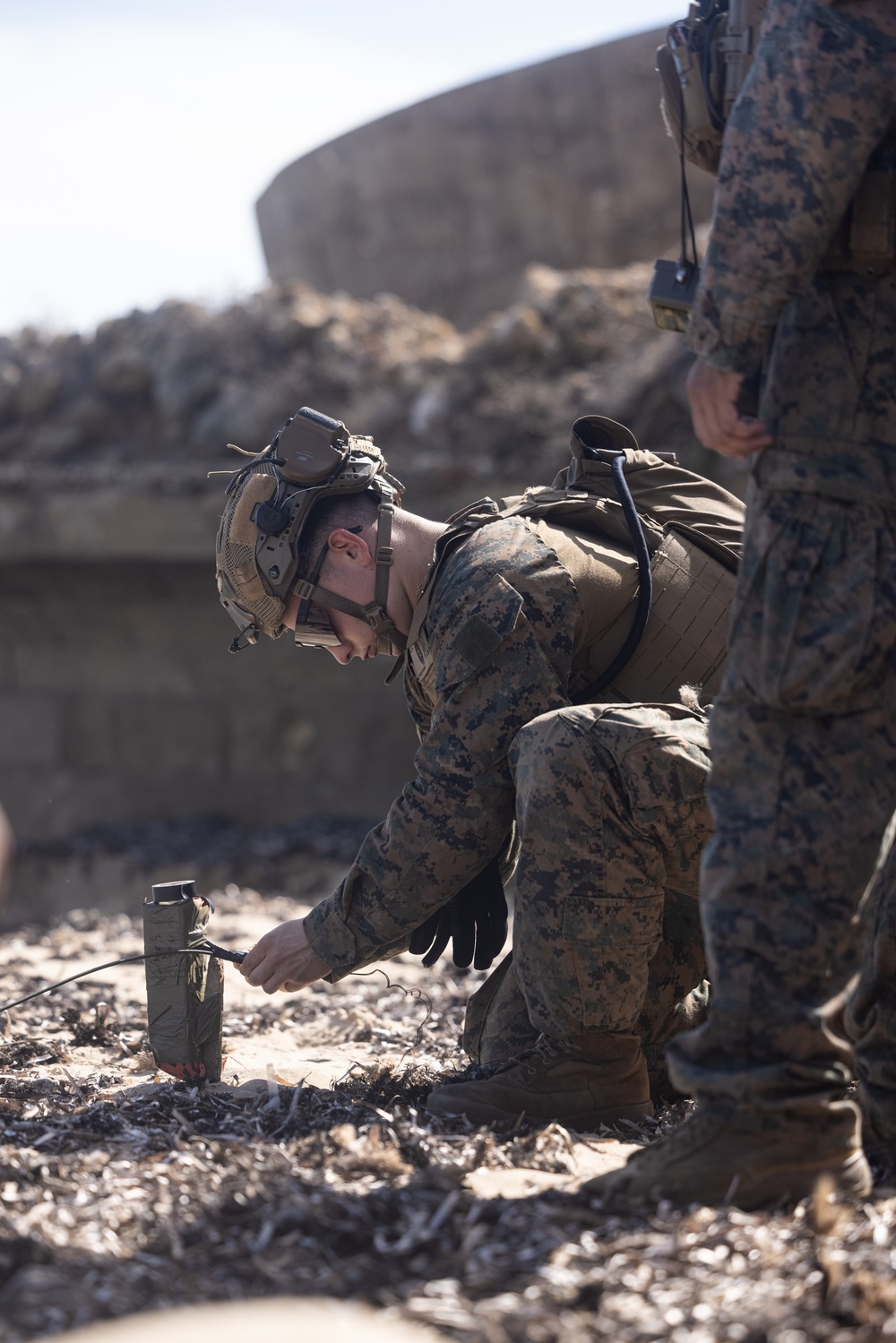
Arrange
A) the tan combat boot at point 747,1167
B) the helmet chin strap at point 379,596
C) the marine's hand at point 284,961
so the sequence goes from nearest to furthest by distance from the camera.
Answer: the tan combat boot at point 747,1167, the marine's hand at point 284,961, the helmet chin strap at point 379,596

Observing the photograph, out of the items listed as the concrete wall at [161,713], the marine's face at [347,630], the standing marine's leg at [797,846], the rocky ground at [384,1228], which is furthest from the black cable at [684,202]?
the concrete wall at [161,713]

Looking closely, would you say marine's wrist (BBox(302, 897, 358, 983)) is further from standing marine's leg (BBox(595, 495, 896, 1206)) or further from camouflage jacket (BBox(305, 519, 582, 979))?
standing marine's leg (BBox(595, 495, 896, 1206))

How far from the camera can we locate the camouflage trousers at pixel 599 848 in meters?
2.66

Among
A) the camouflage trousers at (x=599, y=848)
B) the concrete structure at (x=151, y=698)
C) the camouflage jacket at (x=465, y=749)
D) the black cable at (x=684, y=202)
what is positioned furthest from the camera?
the concrete structure at (x=151, y=698)

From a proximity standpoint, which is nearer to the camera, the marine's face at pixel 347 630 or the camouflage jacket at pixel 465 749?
the camouflage jacket at pixel 465 749

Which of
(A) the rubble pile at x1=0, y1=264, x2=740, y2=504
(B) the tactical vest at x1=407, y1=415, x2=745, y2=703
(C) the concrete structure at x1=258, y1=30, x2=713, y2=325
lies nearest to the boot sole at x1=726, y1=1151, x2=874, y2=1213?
(B) the tactical vest at x1=407, y1=415, x2=745, y2=703

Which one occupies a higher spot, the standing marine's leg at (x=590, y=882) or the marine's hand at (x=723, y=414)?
the marine's hand at (x=723, y=414)

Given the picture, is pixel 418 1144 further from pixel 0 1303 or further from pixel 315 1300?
pixel 0 1303

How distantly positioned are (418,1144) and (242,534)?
1681 millimetres

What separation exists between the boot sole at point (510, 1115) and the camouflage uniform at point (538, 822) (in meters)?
0.18

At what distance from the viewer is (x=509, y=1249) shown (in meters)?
1.88

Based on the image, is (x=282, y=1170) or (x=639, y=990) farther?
(x=639, y=990)

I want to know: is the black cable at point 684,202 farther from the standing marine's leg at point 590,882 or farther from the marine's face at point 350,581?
the marine's face at point 350,581

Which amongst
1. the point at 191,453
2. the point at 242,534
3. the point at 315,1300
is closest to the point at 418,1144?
the point at 315,1300
